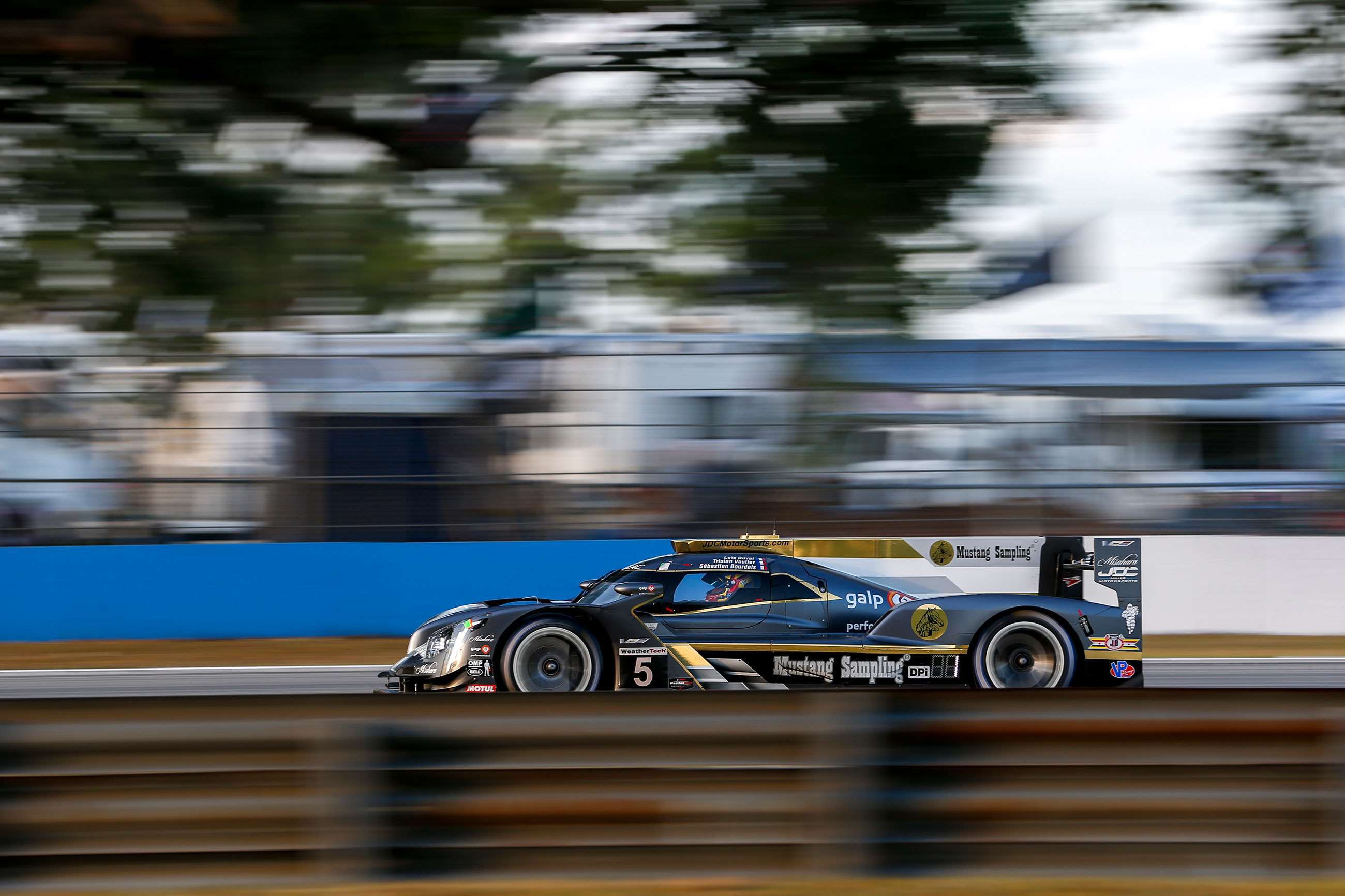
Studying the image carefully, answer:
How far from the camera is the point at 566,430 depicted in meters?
7.11

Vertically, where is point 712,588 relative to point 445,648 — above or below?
above

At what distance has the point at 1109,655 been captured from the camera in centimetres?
904

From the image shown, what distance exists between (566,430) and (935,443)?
6.66ft

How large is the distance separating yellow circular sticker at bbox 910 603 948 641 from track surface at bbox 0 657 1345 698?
3239 mm

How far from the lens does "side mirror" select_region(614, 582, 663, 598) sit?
8.89 m

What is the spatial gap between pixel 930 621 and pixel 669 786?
17.4 ft

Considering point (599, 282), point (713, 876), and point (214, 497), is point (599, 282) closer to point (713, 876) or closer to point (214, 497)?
point (713, 876)

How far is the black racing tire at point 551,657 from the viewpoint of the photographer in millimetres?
8836

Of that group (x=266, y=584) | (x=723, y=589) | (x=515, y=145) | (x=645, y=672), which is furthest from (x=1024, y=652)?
(x=266, y=584)

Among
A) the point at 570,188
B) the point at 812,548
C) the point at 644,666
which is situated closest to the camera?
the point at 570,188

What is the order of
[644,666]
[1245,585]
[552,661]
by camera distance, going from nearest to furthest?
[644,666] < [552,661] < [1245,585]

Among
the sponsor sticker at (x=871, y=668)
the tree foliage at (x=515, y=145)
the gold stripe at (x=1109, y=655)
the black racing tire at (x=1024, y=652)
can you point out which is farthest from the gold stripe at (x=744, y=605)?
the tree foliage at (x=515, y=145)

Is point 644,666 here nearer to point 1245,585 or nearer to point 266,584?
point 266,584

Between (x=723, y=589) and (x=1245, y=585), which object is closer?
(x=723, y=589)
